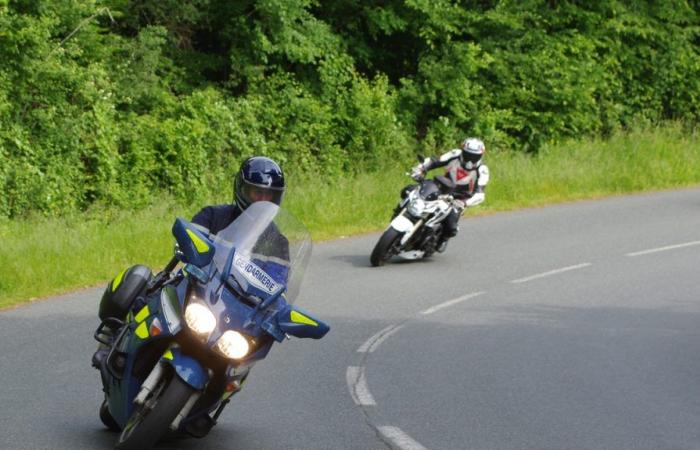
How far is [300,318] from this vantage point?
7434 mm

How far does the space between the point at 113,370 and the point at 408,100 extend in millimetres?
22367

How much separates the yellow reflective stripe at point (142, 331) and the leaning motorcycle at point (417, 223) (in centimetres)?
886

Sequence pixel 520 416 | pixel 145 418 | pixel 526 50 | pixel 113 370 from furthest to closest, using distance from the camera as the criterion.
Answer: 1. pixel 526 50
2. pixel 520 416
3. pixel 113 370
4. pixel 145 418

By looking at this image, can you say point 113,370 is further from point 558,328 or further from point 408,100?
point 408,100

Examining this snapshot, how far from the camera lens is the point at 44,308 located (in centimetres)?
1312

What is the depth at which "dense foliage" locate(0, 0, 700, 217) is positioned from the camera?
22891 millimetres

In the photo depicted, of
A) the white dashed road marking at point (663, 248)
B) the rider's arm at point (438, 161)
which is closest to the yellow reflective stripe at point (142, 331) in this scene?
the rider's arm at point (438, 161)

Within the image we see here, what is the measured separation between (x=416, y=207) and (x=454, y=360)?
564 cm

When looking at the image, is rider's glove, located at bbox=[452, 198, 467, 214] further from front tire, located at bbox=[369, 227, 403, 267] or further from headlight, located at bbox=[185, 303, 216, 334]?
headlight, located at bbox=[185, 303, 216, 334]

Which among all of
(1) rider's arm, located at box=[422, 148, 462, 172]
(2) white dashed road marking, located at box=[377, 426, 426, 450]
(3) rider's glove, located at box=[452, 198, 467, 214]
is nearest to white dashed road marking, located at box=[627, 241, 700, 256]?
(3) rider's glove, located at box=[452, 198, 467, 214]

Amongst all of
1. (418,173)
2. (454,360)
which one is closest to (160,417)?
(454,360)

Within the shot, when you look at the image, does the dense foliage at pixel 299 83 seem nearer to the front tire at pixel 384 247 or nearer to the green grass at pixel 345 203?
the green grass at pixel 345 203

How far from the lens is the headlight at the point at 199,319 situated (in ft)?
23.6

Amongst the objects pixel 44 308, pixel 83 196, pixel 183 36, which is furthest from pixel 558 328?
pixel 183 36
